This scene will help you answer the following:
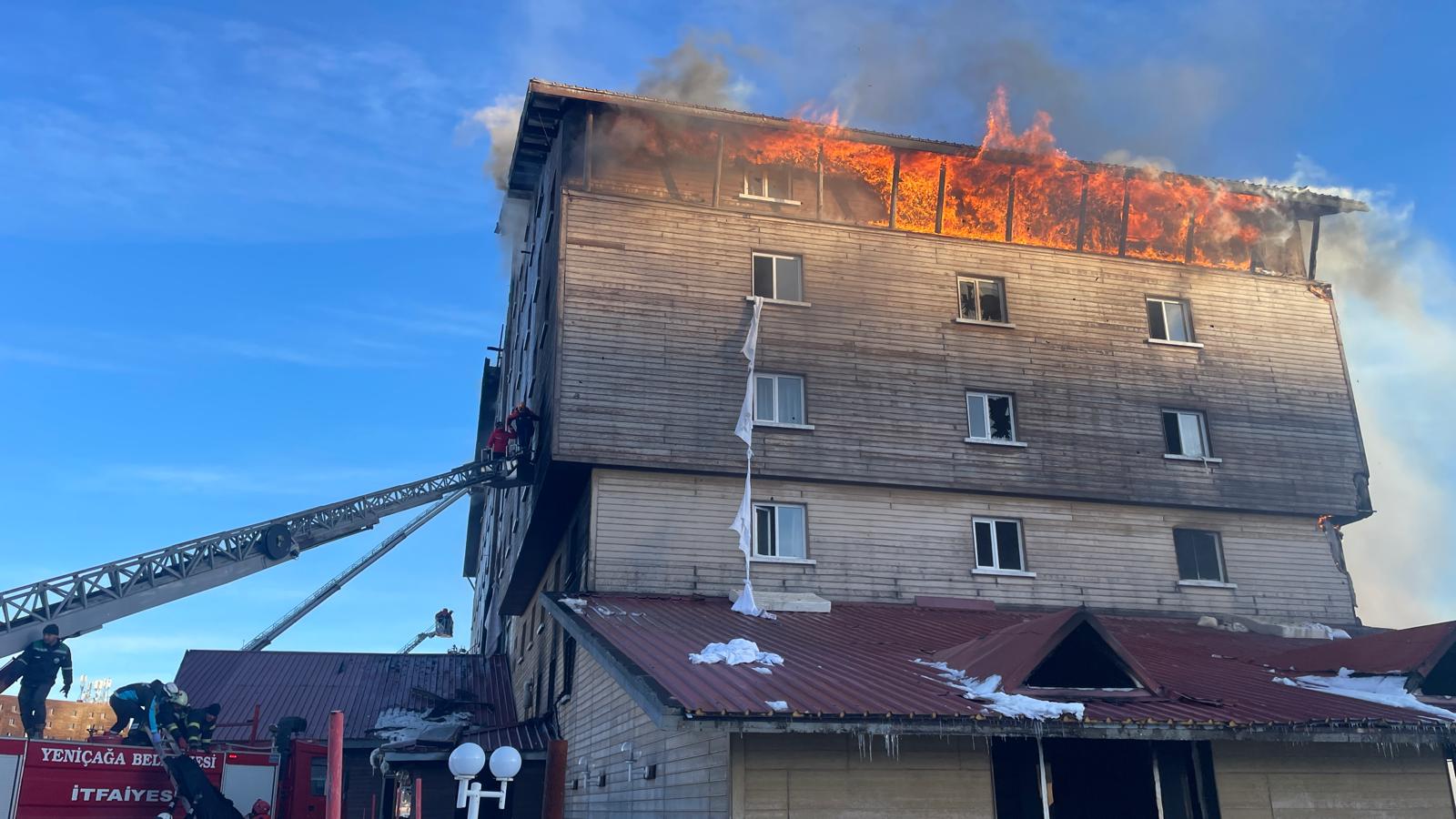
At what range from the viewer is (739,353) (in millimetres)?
22078

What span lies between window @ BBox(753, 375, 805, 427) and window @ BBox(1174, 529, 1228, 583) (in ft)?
29.3

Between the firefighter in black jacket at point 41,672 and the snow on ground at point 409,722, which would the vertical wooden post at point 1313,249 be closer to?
the snow on ground at point 409,722

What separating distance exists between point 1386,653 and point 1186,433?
855 centimetres

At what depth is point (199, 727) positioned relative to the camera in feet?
50.3

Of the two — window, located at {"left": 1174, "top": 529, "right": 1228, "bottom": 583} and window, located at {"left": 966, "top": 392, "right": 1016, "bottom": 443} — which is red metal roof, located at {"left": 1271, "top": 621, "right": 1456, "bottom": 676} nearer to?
window, located at {"left": 1174, "top": 529, "right": 1228, "bottom": 583}

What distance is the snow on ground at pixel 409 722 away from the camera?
2584 cm

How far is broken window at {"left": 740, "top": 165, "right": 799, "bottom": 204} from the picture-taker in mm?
23984

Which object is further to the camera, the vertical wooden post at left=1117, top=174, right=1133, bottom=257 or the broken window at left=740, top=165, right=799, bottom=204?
the vertical wooden post at left=1117, top=174, right=1133, bottom=257

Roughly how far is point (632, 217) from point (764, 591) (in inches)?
329

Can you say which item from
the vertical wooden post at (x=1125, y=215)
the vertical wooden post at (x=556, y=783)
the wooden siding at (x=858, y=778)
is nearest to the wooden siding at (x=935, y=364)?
the vertical wooden post at (x=1125, y=215)

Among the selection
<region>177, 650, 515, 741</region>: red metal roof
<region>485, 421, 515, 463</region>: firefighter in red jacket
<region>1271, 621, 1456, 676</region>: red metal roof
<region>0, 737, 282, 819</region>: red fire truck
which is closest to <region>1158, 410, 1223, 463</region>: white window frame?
<region>1271, 621, 1456, 676</region>: red metal roof

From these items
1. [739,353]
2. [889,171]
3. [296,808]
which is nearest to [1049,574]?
[739,353]

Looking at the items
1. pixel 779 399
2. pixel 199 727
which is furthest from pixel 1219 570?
pixel 199 727

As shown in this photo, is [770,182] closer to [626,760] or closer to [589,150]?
[589,150]
